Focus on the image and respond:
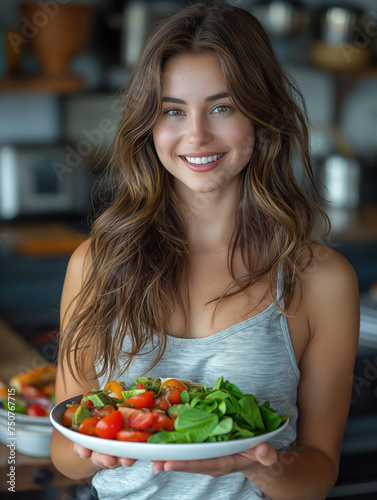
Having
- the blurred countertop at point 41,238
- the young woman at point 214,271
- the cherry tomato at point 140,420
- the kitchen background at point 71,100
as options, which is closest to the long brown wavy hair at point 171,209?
the young woman at point 214,271

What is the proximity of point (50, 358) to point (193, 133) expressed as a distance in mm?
956

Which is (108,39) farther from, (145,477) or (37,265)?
(145,477)

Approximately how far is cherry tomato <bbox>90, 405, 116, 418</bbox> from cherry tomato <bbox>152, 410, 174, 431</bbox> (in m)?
0.06

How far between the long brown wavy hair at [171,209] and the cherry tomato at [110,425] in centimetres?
25

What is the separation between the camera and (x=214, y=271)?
1297mm

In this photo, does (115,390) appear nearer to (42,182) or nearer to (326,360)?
(326,360)

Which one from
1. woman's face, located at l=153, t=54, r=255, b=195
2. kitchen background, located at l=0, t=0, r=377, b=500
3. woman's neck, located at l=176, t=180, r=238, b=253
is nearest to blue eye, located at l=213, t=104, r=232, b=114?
woman's face, located at l=153, t=54, r=255, b=195

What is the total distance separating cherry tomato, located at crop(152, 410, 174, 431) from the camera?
3.04 ft

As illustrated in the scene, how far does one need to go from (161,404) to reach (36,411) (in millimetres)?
542

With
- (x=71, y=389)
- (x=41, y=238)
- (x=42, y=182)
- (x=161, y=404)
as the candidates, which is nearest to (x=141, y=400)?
(x=161, y=404)

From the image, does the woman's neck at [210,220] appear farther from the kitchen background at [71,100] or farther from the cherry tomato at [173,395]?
the kitchen background at [71,100]

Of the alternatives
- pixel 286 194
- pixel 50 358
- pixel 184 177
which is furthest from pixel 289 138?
pixel 50 358

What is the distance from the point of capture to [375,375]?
1719 millimetres

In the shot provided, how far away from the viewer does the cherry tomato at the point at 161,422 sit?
93cm
